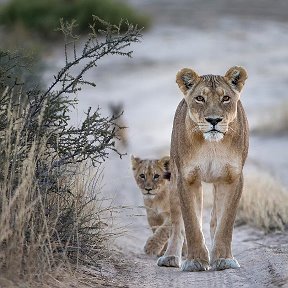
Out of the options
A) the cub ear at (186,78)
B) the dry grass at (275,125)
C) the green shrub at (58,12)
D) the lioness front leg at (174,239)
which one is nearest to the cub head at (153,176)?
the lioness front leg at (174,239)

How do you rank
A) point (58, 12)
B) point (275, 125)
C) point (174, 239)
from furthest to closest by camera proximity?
1. point (58, 12)
2. point (275, 125)
3. point (174, 239)

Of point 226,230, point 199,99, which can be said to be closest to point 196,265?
point 226,230

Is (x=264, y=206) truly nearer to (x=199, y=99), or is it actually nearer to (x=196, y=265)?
(x=196, y=265)

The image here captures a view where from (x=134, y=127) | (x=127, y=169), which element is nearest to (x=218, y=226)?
(x=127, y=169)

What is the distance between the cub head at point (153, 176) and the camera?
10938 mm

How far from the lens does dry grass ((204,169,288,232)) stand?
36.4 feet

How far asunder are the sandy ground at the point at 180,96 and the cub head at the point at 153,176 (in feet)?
1.41

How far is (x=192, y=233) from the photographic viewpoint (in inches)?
341

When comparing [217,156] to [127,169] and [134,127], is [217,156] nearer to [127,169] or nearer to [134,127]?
[127,169]

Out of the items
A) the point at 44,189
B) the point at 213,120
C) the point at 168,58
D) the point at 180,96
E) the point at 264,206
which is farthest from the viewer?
the point at 168,58

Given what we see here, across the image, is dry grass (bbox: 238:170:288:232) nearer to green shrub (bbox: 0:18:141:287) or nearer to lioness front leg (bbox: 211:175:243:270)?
lioness front leg (bbox: 211:175:243:270)

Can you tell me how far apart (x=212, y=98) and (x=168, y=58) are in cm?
2465

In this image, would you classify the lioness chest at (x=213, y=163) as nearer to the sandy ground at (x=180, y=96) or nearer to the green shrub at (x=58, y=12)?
the sandy ground at (x=180, y=96)

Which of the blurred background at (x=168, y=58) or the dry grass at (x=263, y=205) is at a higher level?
the blurred background at (x=168, y=58)
